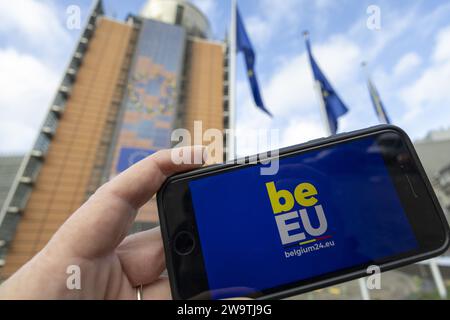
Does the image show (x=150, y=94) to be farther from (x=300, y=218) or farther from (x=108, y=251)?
(x=300, y=218)

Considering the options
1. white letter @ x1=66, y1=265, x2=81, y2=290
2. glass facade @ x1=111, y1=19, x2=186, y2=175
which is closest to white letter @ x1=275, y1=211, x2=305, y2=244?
white letter @ x1=66, y1=265, x2=81, y2=290

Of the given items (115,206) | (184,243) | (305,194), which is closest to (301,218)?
(305,194)

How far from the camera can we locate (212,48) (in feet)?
86.2

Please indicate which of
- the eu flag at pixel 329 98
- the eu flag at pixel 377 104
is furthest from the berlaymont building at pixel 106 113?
the eu flag at pixel 377 104

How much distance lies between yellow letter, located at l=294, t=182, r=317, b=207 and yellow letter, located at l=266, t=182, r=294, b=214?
0.04m

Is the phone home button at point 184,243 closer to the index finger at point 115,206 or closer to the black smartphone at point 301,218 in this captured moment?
the black smartphone at point 301,218

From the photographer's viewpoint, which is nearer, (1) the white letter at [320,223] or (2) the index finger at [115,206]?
(2) the index finger at [115,206]

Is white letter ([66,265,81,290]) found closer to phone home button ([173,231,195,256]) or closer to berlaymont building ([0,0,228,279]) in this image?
phone home button ([173,231,195,256])

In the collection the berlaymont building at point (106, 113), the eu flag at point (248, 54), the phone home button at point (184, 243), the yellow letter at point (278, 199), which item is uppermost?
the berlaymont building at point (106, 113)

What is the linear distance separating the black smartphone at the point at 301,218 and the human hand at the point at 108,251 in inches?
5.4

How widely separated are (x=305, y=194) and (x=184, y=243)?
67 centimetres

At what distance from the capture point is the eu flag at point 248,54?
26.0 feet

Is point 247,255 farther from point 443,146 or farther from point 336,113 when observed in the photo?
point 443,146

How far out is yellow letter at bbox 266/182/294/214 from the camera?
1269mm
